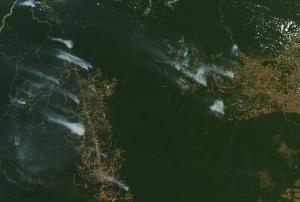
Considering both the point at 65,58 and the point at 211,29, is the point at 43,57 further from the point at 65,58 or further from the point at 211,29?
the point at 211,29

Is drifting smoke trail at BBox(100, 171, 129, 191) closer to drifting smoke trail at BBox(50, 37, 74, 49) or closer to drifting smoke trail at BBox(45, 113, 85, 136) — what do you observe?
drifting smoke trail at BBox(45, 113, 85, 136)

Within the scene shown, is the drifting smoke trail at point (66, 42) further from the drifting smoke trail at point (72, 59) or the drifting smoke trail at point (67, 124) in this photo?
the drifting smoke trail at point (67, 124)

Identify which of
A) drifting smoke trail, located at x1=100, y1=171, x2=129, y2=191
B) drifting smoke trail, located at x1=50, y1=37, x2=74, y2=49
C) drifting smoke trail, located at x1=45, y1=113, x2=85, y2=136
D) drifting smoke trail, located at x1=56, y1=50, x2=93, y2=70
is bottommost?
drifting smoke trail, located at x1=100, y1=171, x2=129, y2=191

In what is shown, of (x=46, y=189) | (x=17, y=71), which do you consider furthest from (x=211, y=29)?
(x=46, y=189)

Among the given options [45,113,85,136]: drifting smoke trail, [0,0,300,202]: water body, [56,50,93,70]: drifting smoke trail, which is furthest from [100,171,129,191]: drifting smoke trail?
[56,50,93,70]: drifting smoke trail

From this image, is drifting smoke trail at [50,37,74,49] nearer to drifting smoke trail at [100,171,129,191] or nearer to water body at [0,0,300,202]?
water body at [0,0,300,202]

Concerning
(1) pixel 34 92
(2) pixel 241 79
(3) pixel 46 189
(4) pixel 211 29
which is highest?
(4) pixel 211 29

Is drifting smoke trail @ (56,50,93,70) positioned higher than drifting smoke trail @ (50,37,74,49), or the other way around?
drifting smoke trail @ (50,37,74,49)
